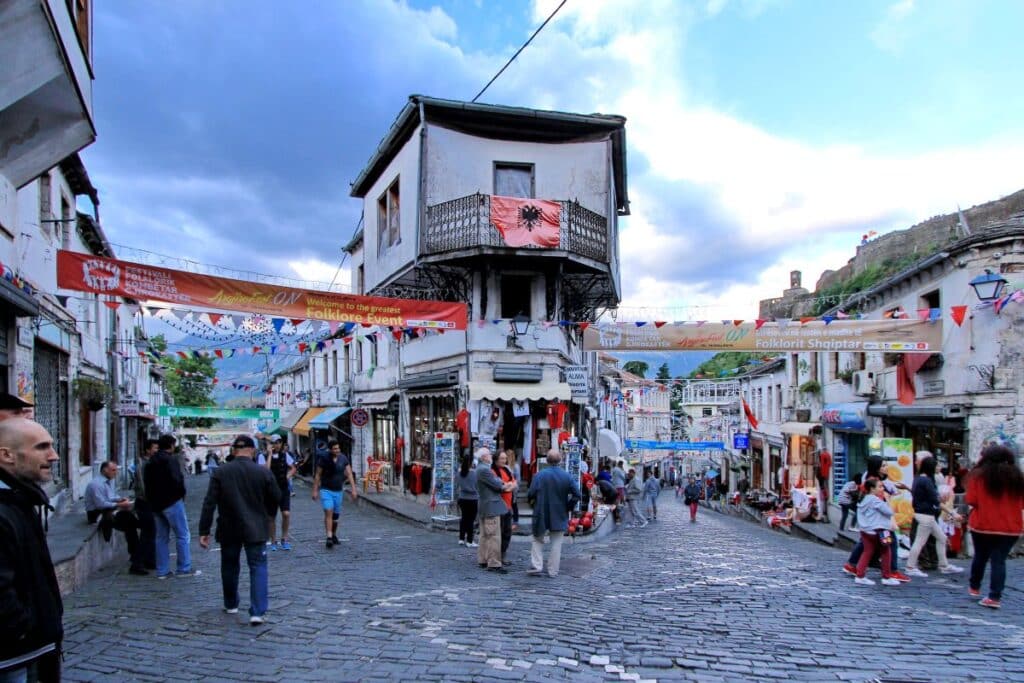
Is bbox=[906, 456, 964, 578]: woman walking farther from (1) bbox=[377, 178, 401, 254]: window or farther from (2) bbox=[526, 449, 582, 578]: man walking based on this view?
(1) bbox=[377, 178, 401, 254]: window

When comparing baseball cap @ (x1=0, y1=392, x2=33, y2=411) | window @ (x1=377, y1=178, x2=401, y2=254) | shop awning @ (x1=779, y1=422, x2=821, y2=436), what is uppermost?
window @ (x1=377, y1=178, x2=401, y2=254)

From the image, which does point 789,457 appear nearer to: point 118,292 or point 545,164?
point 545,164

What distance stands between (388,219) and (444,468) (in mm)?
8128

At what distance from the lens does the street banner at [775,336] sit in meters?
13.6

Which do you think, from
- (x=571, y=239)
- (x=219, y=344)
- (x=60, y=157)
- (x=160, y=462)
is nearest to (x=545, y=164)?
(x=571, y=239)

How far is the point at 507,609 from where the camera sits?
22.5ft

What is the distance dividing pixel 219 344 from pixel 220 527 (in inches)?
498

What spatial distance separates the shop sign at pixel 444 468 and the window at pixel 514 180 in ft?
20.4

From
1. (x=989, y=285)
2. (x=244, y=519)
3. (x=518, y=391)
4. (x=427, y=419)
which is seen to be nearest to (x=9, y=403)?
(x=244, y=519)

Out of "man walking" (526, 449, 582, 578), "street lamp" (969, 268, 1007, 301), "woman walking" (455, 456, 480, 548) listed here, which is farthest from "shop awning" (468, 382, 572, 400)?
"street lamp" (969, 268, 1007, 301)

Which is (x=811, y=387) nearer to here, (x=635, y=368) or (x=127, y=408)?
(x=127, y=408)

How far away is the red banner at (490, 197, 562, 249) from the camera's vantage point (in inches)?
607

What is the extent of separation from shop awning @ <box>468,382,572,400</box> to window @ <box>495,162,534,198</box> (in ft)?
15.7

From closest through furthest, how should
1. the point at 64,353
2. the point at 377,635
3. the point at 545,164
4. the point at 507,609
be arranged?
the point at 377,635 < the point at 507,609 < the point at 64,353 < the point at 545,164
